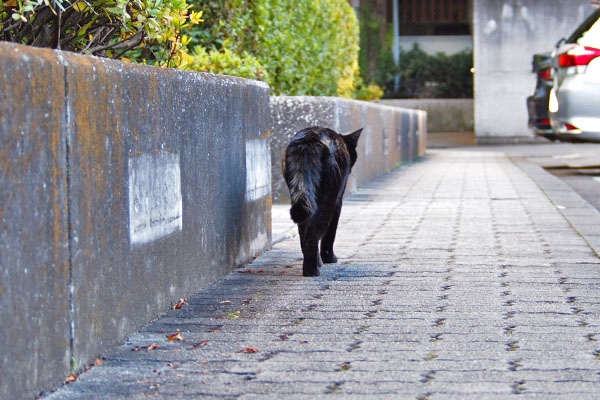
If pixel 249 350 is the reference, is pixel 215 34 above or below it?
above

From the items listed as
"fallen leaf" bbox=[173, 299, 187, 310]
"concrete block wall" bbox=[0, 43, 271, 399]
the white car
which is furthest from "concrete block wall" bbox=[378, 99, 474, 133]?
"fallen leaf" bbox=[173, 299, 187, 310]

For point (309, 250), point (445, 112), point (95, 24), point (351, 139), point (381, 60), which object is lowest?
point (309, 250)

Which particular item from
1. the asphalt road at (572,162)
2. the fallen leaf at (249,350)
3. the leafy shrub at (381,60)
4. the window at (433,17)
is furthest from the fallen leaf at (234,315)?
the window at (433,17)

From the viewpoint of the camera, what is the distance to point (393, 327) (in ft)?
13.1

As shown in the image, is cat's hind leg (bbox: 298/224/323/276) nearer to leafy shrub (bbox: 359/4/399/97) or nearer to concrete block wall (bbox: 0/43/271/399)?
concrete block wall (bbox: 0/43/271/399)

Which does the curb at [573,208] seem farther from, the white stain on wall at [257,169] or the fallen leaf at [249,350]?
the fallen leaf at [249,350]

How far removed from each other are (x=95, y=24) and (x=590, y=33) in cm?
895

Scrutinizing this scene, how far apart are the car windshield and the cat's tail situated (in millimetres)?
7949

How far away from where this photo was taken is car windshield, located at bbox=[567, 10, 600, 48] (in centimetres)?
1206

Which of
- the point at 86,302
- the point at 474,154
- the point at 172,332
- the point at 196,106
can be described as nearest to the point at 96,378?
the point at 86,302

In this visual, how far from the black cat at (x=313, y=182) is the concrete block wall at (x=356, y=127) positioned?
0.48m

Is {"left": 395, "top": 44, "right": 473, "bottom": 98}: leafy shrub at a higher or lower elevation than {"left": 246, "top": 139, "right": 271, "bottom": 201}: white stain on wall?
higher

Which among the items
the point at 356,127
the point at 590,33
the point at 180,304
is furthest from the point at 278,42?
the point at 180,304

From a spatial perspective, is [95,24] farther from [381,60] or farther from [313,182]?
[381,60]
